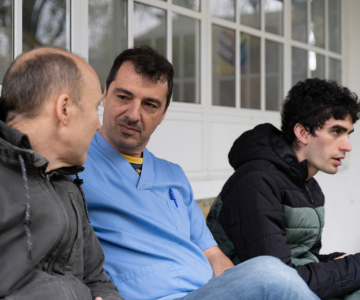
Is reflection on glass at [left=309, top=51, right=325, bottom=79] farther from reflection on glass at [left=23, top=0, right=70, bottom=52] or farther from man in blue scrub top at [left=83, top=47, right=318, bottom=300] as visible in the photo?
man in blue scrub top at [left=83, top=47, right=318, bottom=300]

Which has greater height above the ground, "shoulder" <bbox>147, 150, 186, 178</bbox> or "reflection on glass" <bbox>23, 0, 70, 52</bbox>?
"reflection on glass" <bbox>23, 0, 70, 52</bbox>

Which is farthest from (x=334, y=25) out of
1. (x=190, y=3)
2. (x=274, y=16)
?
(x=190, y=3)

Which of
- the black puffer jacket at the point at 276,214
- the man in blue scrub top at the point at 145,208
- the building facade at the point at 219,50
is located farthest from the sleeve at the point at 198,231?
the building facade at the point at 219,50

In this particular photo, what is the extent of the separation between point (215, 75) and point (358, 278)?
2721 mm

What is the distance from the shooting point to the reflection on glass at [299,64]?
13.7ft

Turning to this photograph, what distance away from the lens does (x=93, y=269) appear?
1.13m

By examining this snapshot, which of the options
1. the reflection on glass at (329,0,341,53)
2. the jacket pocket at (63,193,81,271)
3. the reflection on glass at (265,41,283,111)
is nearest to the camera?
the jacket pocket at (63,193,81,271)

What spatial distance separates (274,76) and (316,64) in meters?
0.70

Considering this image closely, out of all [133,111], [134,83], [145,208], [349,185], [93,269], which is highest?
[134,83]

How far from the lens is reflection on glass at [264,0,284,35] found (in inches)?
151

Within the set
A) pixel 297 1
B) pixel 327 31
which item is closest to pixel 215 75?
pixel 297 1

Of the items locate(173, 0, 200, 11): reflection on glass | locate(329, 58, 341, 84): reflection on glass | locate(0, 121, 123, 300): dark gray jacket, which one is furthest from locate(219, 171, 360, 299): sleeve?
locate(329, 58, 341, 84): reflection on glass

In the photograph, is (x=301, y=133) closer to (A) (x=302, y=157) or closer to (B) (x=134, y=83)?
(A) (x=302, y=157)

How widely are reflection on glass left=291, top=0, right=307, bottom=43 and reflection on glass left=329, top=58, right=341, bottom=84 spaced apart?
1.92ft
